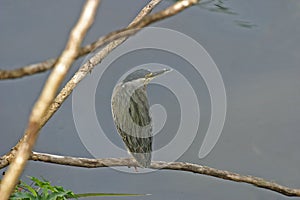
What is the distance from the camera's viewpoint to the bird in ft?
3.70

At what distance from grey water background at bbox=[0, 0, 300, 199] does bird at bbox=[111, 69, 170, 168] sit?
→ 0.45ft

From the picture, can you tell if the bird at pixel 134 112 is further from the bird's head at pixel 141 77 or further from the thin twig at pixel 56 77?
the thin twig at pixel 56 77

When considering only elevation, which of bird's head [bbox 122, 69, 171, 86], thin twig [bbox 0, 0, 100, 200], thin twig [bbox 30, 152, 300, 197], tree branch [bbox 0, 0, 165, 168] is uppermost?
bird's head [bbox 122, 69, 171, 86]

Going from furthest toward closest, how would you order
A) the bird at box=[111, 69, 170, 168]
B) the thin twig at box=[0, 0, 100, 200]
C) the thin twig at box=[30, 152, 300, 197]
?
the bird at box=[111, 69, 170, 168] < the thin twig at box=[30, 152, 300, 197] < the thin twig at box=[0, 0, 100, 200]

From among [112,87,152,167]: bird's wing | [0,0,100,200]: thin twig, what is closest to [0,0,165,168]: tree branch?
[112,87,152,167]: bird's wing

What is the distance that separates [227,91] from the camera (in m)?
1.27

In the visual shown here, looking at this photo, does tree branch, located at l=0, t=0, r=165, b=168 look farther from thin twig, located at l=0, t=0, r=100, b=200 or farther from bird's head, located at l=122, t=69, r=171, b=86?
thin twig, located at l=0, t=0, r=100, b=200

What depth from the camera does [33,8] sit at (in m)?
1.31

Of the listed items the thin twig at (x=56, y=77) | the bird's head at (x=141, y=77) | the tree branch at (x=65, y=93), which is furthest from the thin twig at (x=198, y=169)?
the thin twig at (x=56, y=77)

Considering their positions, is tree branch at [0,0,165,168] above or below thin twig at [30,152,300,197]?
above

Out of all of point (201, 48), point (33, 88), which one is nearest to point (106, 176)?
point (33, 88)

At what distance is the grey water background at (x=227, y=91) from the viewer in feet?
4.10

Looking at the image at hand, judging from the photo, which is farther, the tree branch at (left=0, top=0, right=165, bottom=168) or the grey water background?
the grey water background

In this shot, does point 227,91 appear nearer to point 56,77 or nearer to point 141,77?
point 141,77
